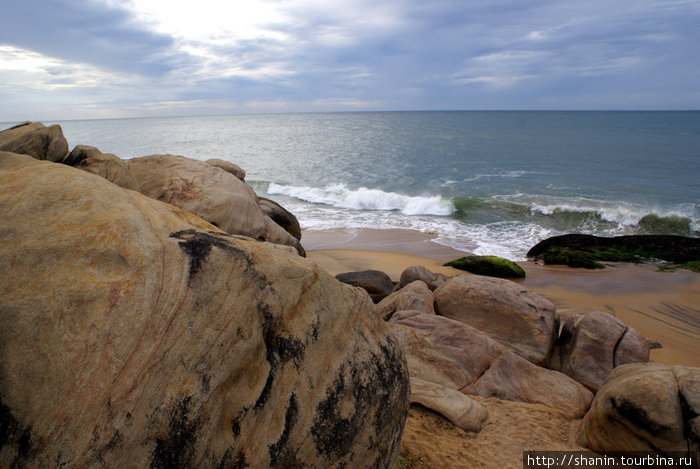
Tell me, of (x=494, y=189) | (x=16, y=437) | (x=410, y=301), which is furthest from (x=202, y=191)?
(x=494, y=189)

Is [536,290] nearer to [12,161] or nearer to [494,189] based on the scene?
[12,161]

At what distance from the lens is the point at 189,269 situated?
260 centimetres

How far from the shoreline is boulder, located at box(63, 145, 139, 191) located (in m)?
3.95

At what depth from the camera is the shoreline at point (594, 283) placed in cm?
893

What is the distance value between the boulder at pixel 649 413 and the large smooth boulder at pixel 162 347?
109 inches

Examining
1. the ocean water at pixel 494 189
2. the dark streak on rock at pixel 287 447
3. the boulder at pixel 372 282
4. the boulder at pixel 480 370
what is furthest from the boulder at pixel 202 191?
the ocean water at pixel 494 189

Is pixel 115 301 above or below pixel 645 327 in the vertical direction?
above

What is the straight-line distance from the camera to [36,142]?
17.0 feet

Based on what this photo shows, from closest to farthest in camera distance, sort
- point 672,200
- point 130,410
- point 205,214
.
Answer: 1. point 130,410
2. point 205,214
3. point 672,200

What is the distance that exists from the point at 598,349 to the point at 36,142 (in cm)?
850

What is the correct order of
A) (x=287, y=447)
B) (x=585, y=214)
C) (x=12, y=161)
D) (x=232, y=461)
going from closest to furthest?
(x=232, y=461)
(x=287, y=447)
(x=12, y=161)
(x=585, y=214)

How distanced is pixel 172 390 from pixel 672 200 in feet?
91.3

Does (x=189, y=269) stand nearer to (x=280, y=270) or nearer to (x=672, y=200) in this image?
(x=280, y=270)

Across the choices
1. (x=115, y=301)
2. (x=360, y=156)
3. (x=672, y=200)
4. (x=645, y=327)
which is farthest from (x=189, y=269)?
(x=360, y=156)
